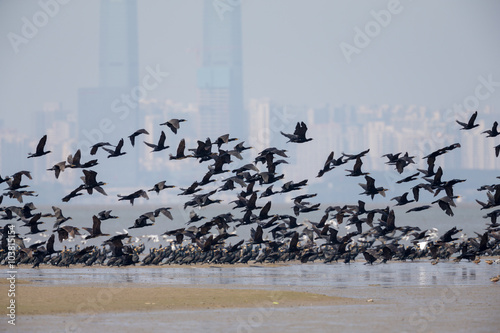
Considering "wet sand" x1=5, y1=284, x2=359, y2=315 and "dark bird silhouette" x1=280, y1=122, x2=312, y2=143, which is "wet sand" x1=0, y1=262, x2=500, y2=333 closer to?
"wet sand" x1=5, y1=284, x2=359, y2=315

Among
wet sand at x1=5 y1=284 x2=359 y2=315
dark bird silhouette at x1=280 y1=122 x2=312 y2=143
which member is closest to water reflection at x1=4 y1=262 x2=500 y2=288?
wet sand at x1=5 y1=284 x2=359 y2=315

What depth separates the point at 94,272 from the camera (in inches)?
1783

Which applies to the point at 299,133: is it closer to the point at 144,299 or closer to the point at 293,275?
the point at 144,299

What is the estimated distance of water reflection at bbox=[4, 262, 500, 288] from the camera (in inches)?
1561

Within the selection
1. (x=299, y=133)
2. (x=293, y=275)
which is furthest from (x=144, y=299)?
(x=293, y=275)

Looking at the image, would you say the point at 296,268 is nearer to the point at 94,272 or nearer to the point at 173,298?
the point at 94,272

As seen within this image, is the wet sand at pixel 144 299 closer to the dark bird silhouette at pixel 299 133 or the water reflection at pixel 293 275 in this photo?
the water reflection at pixel 293 275

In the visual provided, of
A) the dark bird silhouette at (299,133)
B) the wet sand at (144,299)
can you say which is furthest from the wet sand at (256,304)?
the dark bird silhouette at (299,133)

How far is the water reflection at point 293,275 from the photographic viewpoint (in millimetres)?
39656

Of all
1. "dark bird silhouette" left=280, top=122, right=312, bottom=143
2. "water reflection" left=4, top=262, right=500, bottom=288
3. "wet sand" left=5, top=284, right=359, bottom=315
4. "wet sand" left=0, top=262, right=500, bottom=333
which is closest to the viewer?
"wet sand" left=0, top=262, right=500, bottom=333

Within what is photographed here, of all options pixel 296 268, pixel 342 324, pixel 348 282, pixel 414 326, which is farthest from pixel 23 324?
pixel 296 268

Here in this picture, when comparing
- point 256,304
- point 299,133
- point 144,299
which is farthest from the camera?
point 299,133

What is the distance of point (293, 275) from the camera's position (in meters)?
43.4

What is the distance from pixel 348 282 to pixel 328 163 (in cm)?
701
